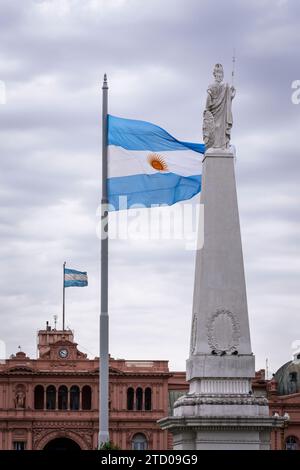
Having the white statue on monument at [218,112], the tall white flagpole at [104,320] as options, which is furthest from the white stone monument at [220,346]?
the tall white flagpole at [104,320]

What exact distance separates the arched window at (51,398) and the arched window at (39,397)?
1.59 ft

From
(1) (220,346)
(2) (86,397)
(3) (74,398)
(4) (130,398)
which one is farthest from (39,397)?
(1) (220,346)

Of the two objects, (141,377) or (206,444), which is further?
(141,377)

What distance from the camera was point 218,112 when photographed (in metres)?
38.4

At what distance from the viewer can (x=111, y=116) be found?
3866 cm

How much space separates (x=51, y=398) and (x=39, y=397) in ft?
3.44

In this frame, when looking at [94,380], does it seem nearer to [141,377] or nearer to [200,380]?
[141,377]

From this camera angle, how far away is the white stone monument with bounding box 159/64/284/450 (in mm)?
35719

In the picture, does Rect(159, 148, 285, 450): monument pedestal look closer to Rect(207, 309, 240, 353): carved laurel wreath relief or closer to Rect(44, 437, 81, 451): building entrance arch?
Rect(207, 309, 240, 353): carved laurel wreath relief

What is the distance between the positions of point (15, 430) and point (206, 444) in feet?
255

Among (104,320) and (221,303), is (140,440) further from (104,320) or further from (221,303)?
(104,320)

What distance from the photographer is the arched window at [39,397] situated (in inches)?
4467
